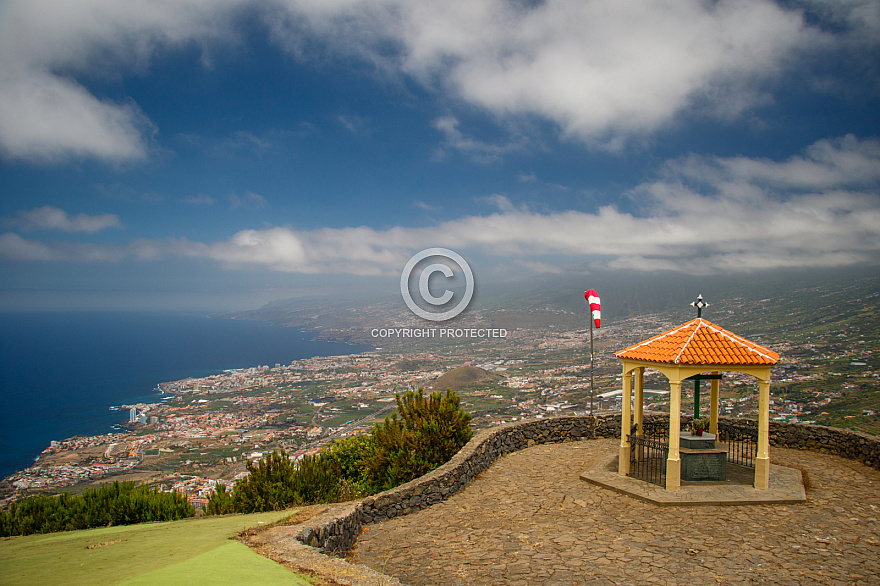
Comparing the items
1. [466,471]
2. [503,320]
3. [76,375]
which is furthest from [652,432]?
[76,375]

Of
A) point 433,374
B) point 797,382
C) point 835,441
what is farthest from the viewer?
point 433,374

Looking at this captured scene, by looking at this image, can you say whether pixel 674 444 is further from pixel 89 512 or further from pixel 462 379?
pixel 462 379

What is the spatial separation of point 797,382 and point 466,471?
113 ft

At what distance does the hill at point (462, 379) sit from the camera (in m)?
45.2

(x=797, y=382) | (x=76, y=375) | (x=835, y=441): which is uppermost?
(x=835, y=441)

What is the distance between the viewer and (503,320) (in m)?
102

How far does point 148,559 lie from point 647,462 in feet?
32.0

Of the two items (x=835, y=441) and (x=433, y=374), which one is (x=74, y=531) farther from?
(x=433, y=374)

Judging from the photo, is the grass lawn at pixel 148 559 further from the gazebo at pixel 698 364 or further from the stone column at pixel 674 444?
the gazebo at pixel 698 364

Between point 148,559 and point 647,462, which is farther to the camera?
point 647,462

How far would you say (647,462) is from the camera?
1057 cm

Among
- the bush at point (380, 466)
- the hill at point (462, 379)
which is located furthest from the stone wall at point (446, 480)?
the hill at point (462, 379)

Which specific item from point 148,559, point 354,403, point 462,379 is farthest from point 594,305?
point 354,403

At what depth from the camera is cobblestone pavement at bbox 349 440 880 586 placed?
567 centimetres
